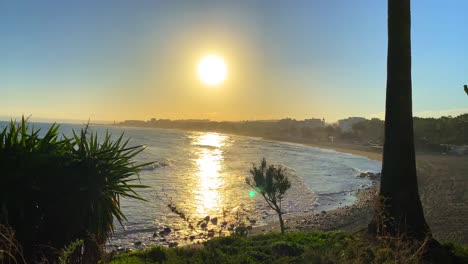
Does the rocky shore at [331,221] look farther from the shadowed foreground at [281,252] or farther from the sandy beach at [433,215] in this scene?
the shadowed foreground at [281,252]

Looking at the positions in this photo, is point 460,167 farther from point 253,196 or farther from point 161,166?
A: point 161,166

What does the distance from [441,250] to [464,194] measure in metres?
21.4

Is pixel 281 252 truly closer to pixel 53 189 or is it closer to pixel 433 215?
pixel 53 189

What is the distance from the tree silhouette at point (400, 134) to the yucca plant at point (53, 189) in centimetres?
573

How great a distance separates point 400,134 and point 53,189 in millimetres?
7107

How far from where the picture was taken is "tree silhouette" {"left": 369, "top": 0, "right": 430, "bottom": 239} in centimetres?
895

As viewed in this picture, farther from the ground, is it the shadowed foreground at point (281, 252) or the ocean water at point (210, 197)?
the shadowed foreground at point (281, 252)

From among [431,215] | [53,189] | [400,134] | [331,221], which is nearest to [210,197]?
[331,221]

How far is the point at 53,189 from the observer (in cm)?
636

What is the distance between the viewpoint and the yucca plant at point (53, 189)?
591 centimetres

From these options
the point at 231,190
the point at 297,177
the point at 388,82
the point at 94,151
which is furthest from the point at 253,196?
the point at 94,151

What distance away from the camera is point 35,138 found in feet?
21.3

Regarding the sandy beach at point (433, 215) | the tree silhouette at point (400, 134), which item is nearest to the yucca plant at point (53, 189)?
the tree silhouette at point (400, 134)

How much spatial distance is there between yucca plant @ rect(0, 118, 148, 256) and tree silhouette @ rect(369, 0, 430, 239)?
573 centimetres
